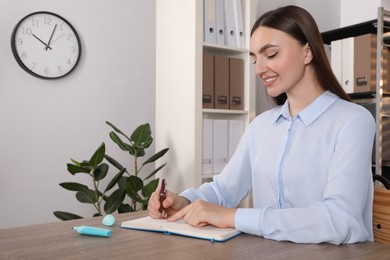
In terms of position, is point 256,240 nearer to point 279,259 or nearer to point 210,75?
point 279,259

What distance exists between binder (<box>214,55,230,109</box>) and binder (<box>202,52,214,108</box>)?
0.03 m

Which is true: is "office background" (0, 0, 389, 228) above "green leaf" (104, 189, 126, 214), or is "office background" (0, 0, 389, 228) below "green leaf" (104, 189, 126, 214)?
above

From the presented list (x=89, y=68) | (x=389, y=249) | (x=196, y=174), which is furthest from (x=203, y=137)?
(x=389, y=249)

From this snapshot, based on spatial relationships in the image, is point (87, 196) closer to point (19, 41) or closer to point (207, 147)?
point (207, 147)

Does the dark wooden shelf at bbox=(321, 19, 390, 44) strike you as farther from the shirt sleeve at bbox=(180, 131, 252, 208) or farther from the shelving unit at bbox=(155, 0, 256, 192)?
the shirt sleeve at bbox=(180, 131, 252, 208)

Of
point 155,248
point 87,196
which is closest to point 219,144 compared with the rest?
point 87,196

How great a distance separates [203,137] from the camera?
8.66 feet

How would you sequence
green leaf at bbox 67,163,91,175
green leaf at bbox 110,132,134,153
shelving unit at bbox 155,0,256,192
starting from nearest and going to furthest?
green leaf at bbox 67,163,91,175
green leaf at bbox 110,132,134,153
shelving unit at bbox 155,0,256,192

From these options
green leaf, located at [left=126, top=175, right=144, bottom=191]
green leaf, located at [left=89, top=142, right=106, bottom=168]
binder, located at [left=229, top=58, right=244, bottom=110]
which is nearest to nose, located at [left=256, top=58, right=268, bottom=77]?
green leaf, located at [left=89, top=142, right=106, bottom=168]

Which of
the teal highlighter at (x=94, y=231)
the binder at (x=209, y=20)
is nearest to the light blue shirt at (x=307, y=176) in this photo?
the teal highlighter at (x=94, y=231)

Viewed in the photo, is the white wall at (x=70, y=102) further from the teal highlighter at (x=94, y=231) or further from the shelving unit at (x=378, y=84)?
the teal highlighter at (x=94, y=231)

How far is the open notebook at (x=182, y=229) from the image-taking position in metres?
0.94

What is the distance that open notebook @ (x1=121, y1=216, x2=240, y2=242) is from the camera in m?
0.94

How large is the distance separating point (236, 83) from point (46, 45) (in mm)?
1163
